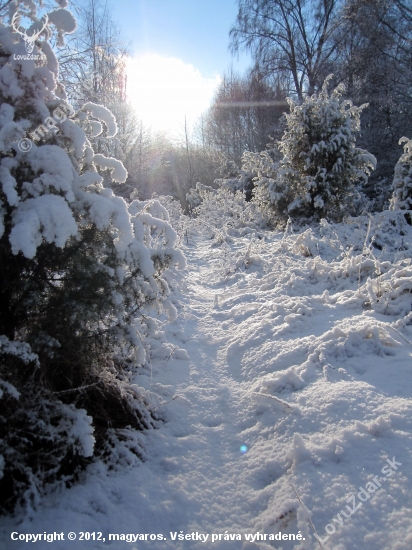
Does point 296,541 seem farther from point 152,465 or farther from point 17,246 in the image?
point 17,246

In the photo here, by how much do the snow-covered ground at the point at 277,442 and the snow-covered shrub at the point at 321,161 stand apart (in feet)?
15.9

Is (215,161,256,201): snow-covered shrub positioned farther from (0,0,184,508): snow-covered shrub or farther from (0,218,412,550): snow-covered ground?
(0,0,184,508): snow-covered shrub

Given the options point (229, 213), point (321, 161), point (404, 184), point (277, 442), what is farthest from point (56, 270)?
point (229, 213)

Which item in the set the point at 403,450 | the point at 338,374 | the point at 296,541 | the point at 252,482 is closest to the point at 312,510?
the point at 296,541

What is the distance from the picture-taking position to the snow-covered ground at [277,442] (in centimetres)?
140

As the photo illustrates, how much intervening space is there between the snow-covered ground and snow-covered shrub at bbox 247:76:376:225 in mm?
4833

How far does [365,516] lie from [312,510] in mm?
212

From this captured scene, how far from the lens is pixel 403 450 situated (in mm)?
1572

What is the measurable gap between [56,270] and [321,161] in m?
7.39

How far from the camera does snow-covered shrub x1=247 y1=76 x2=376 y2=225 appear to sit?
7.50 m

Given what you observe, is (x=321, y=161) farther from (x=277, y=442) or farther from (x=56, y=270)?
(x=56, y=270)

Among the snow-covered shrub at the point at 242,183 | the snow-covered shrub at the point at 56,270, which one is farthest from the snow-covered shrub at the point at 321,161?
the snow-covered shrub at the point at 56,270

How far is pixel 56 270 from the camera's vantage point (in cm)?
186

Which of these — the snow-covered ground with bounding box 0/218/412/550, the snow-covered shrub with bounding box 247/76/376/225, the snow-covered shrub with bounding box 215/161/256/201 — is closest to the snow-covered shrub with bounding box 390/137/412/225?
the snow-covered shrub with bounding box 247/76/376/225
